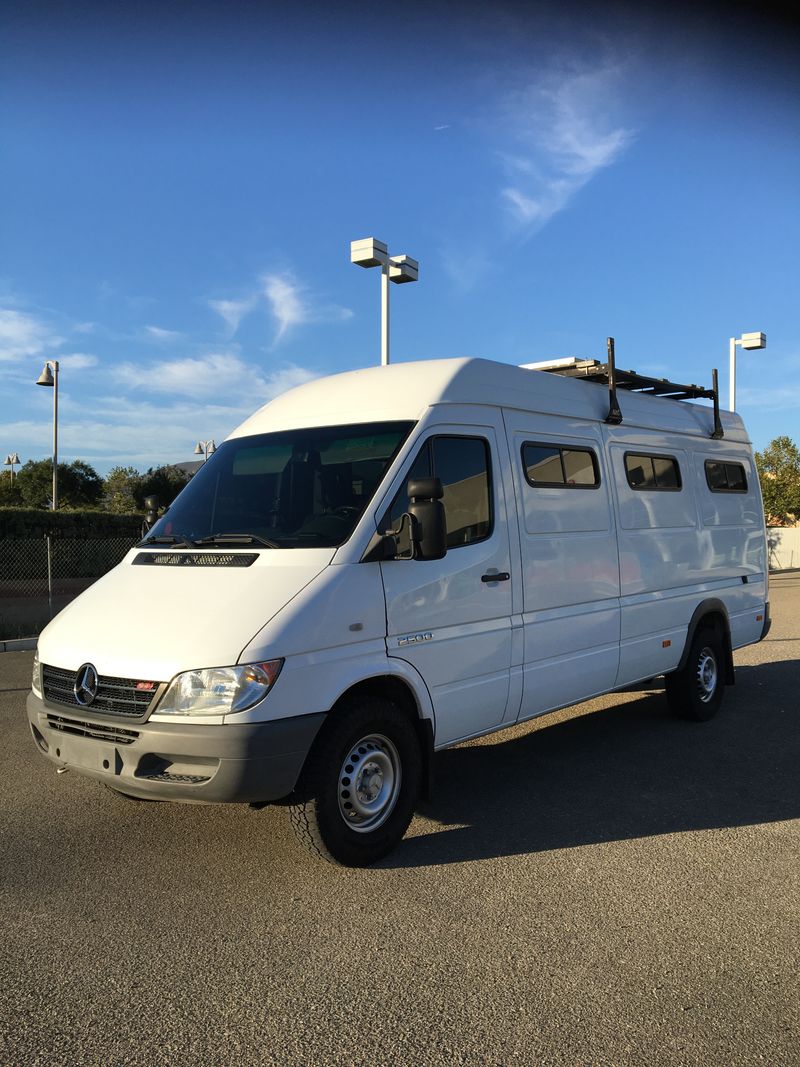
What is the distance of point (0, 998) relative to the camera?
329 centimetres

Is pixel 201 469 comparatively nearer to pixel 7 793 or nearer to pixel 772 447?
pixel 7 793

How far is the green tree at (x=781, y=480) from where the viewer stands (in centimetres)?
4422

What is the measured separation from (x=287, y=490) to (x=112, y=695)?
149cm

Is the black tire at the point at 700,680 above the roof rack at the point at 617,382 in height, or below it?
below

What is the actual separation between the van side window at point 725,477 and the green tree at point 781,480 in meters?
35.6

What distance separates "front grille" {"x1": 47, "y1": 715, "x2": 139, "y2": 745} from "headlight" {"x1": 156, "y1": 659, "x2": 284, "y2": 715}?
0.30 m

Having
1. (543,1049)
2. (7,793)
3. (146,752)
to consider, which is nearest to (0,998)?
(146,752)

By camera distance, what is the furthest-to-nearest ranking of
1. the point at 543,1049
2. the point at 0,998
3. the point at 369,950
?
the point at 369,950 < the point at 0,998 < the point at 543,1049

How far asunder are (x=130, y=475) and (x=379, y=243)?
4764 centimetres

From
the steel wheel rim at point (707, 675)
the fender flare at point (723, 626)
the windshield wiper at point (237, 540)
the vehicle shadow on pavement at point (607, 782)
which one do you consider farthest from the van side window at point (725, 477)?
the windshield wiper at point (237, 540)

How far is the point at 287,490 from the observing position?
5.05m

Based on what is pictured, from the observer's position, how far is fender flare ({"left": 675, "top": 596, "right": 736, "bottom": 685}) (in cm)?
761

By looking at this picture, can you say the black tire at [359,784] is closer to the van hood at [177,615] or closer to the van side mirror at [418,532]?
the van hood at [177,615]

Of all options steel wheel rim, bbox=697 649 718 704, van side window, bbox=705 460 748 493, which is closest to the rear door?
steel wheel rim, bbox=697 649 718 704
